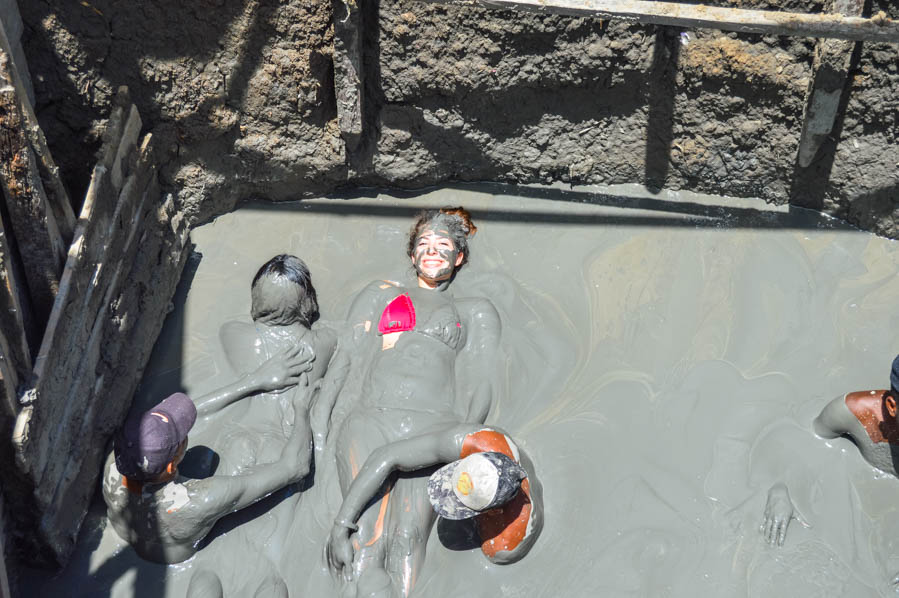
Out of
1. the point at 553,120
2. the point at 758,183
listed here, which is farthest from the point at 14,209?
the point at 758,183

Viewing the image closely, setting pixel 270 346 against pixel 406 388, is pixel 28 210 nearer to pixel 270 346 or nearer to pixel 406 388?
pixel 270 346

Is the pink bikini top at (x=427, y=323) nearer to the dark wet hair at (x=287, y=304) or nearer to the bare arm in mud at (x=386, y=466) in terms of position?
the dark wet hair at (x=287, y=304)

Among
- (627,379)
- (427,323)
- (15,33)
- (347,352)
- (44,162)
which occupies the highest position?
(15,33)

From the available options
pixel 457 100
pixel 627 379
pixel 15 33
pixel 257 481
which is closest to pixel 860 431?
pixel 627 379

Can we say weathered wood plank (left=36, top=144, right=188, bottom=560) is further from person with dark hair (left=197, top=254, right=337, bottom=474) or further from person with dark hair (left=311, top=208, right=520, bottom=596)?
person with dark hair (left=311, top=208, right=520, bottom=596)

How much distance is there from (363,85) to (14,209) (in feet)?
6.85

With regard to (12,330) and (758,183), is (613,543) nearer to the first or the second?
(758,183)

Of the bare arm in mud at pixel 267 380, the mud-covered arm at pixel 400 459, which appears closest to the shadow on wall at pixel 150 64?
the bare arm in mud at pixel 267 380

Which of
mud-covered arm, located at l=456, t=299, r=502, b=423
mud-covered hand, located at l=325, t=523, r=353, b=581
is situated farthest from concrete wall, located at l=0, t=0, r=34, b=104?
mud-covered hand, located at l=325, t=523, r=353, b=581

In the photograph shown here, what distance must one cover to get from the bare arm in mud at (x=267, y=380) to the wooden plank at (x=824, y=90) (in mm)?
2964

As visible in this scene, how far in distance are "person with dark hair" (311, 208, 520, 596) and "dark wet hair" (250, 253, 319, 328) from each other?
267 mm

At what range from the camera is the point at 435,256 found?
520cm

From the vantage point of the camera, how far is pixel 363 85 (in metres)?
5.33

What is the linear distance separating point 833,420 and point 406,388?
6.95 ft
